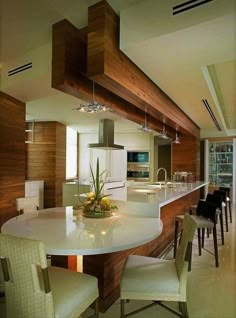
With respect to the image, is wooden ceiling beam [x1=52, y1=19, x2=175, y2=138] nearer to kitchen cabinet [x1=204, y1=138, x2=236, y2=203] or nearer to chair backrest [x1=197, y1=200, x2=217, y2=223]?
chair backrest [x1=197, y1=200, x2=217, y2=223]

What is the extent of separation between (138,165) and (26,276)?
646 centimetres

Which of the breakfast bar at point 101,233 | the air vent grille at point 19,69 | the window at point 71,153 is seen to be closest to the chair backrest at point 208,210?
the breakfast bar at point 101,233

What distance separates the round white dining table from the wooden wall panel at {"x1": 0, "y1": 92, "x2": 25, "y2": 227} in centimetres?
92

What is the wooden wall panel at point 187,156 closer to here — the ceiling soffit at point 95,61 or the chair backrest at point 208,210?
the chair backrest at point 208,210

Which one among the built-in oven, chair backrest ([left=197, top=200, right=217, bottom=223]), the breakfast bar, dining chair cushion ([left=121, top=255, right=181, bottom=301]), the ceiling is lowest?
dining chair cushion ([left=121, top=255, right=181, bottom=301])

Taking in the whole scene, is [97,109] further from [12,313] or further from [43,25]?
[12,313]

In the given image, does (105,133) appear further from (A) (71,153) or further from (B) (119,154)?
(A) (71,153)

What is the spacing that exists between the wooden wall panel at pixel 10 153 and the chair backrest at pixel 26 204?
42 cm

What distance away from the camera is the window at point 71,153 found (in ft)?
25.1

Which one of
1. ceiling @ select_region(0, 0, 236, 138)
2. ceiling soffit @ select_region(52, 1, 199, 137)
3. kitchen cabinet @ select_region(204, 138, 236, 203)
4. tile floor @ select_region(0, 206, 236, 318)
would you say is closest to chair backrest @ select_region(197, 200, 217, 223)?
tile floor @ select_region(0, 206, 236, 318)

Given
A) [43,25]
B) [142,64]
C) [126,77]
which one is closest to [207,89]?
[142,64]

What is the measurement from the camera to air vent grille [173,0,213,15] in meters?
1.77

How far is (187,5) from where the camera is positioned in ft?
5.95

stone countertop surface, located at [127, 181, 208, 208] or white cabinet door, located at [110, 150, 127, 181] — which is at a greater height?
white cabinet door, located at [110, 150, 127, 181]
